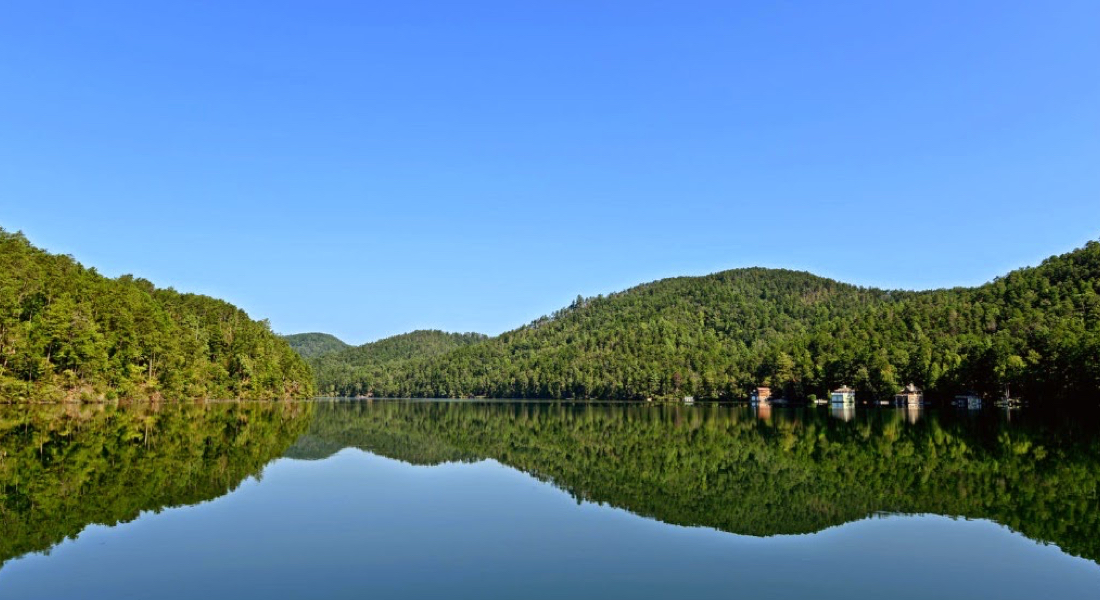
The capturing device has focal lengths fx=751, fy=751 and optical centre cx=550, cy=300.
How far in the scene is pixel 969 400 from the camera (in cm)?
11444

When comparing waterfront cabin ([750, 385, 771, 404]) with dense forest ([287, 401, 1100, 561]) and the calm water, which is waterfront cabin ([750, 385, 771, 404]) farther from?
the calm water

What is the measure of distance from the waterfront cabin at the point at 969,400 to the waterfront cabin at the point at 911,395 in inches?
242

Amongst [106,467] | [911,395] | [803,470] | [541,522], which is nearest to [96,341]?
[106,467]

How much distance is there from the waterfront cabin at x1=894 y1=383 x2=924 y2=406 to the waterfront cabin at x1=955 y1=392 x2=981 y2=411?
616 centimetres

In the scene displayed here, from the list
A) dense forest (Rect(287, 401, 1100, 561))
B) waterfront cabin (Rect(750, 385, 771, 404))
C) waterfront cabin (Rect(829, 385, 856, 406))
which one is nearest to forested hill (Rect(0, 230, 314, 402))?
dense forest (Rect(287, 401, 1100, 561))

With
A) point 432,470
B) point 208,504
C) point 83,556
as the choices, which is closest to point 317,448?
point 432,470

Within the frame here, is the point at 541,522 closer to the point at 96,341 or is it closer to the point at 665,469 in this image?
the point at 665,469

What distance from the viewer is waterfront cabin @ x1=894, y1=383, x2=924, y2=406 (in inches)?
4941

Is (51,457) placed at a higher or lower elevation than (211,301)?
lower

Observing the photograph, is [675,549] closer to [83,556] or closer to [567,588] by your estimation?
[567,588]

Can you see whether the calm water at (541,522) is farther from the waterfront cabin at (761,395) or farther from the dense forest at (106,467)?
the waterfront cabin at (761,395)

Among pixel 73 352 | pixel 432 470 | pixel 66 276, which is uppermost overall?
pixel 66 276

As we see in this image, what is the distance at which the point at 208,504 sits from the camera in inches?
869

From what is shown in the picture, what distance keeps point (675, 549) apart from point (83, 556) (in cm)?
1254
